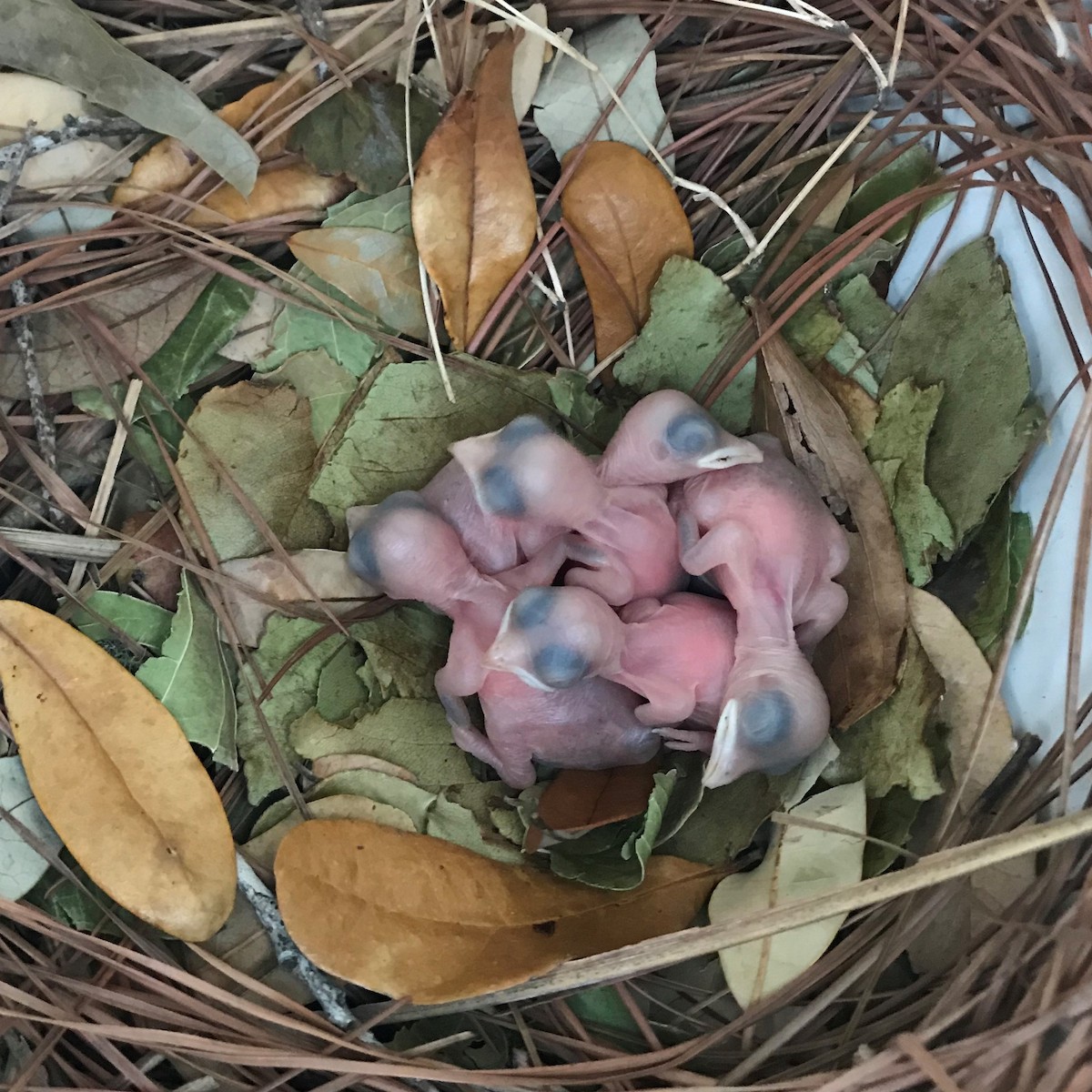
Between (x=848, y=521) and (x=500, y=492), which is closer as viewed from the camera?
(x=500, y=492)

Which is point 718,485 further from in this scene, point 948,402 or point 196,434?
point 196,434

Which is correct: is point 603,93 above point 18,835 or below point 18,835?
above

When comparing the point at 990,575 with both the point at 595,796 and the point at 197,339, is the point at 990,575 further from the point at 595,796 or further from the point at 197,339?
the point at 197,339

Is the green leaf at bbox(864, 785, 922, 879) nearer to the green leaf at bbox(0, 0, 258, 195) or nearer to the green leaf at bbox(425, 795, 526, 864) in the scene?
the green leaf at bbox(425, 795, 526, 864)

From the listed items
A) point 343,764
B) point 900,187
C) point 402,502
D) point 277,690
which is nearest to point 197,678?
point 277,690

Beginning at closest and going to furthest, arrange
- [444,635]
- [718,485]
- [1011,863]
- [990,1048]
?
[990,1048], [1011,863], [718,485], [444,635]

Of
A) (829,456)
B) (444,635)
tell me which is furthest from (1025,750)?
(444,635)

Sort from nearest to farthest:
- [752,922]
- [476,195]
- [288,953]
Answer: [752,922] < [288,953] < [476,195]
